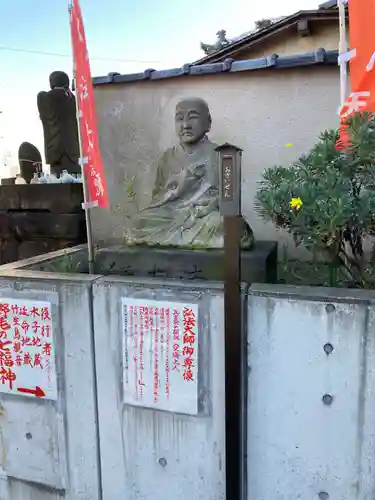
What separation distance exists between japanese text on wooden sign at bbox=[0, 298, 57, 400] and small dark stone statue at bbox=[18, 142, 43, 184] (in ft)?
16.7

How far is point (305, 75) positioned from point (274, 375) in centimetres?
340

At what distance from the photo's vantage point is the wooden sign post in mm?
2221

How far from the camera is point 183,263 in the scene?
11.9ft

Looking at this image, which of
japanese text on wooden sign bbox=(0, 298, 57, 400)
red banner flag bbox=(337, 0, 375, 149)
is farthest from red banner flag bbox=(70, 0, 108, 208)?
red banner flag bbox=(337, 0, 375, 149)

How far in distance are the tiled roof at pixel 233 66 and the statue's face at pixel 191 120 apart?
894 millimetres

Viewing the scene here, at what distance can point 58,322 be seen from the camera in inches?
116

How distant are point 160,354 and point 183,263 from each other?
107 cm

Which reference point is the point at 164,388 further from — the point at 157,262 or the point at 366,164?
the point at 366,164

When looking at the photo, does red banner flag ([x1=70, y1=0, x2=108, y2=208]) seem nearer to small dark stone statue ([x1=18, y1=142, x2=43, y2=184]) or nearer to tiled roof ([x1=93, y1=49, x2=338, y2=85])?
tiled roof ([x1=93, y1=49, x2=338, y2=85])

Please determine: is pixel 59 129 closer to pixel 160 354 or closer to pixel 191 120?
pixel 191 120

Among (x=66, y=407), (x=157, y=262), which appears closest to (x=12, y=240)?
(x=157, y=262)

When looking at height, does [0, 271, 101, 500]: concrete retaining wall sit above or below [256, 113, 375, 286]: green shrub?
below

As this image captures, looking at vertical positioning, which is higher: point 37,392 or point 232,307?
point 232,307

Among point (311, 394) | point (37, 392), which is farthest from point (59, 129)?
point (311, 394)
